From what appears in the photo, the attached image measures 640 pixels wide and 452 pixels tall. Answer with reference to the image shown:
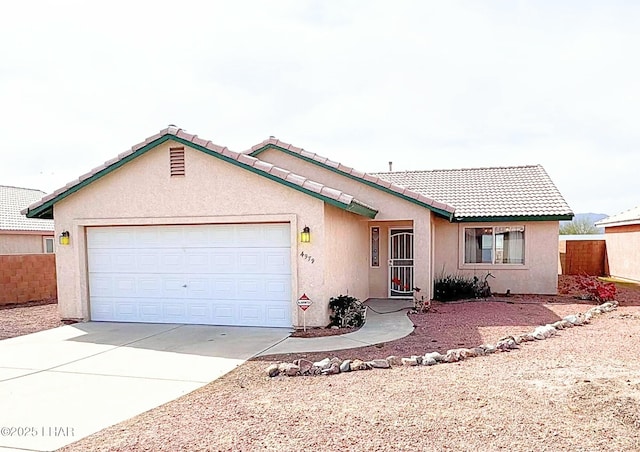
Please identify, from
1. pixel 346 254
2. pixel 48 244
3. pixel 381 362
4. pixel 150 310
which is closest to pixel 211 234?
pixel 150 310

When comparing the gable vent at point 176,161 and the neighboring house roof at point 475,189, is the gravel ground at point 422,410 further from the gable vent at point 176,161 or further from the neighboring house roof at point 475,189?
the neighboring house roof at point 475,189

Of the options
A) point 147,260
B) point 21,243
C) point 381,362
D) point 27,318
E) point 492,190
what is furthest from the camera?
point 21,243

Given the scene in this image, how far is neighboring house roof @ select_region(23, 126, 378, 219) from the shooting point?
10.6m

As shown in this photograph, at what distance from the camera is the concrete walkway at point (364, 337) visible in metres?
8.98

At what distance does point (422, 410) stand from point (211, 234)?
7.59 m

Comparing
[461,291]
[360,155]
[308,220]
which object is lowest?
[461,291]

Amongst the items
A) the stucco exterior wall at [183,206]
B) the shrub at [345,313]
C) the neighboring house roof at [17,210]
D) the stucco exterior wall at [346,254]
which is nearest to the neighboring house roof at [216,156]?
the stucco exterior wall at [183,206]

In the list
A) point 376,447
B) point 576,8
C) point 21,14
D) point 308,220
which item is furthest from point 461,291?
point 21,14

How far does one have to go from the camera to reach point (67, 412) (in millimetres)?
5859

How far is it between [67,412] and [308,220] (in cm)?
624

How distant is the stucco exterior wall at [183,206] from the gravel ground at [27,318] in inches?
29.7

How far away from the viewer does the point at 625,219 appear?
76.0 feet

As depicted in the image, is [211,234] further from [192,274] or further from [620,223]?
[620,223]

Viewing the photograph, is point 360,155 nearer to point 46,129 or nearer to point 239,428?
point 46,129
